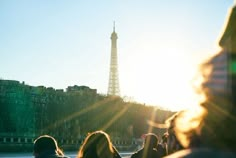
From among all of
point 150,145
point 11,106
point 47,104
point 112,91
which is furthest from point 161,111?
point 150,145

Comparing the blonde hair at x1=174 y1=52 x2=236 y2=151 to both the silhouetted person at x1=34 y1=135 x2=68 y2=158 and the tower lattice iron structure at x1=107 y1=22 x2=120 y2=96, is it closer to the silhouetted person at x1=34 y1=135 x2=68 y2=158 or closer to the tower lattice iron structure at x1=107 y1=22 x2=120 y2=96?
the silhouetted person at x1=34 y1=135 x2=68 y2=158

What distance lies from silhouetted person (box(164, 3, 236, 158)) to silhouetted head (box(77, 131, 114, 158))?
413cm

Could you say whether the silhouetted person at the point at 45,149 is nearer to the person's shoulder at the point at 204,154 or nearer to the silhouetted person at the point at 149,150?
the silhouetted person at the point at 149,150

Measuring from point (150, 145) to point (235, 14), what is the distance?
6987mm

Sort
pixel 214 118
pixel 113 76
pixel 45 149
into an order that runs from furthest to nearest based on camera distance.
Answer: pixel 113 76 → pixel 45 149 → pixel 214 118

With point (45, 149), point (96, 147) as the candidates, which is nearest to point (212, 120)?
point (96, 147)

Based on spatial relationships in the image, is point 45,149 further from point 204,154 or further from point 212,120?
point 204,154

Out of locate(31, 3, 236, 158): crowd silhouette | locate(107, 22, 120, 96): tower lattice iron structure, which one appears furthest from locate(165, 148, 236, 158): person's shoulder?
locate(107, 22, 120, 96): tower lattice iron structure

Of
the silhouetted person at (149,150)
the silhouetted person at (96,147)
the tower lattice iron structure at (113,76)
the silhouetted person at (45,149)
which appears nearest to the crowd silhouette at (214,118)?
the silhouetted person at (96,147)

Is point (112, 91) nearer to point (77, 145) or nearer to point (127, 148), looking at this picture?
point (127, 148)

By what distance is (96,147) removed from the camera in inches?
227

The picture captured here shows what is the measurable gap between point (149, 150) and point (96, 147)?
2.73 metres

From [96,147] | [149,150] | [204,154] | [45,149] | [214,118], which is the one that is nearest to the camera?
[204,154]

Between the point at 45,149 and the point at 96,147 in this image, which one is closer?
the point at 96,147
